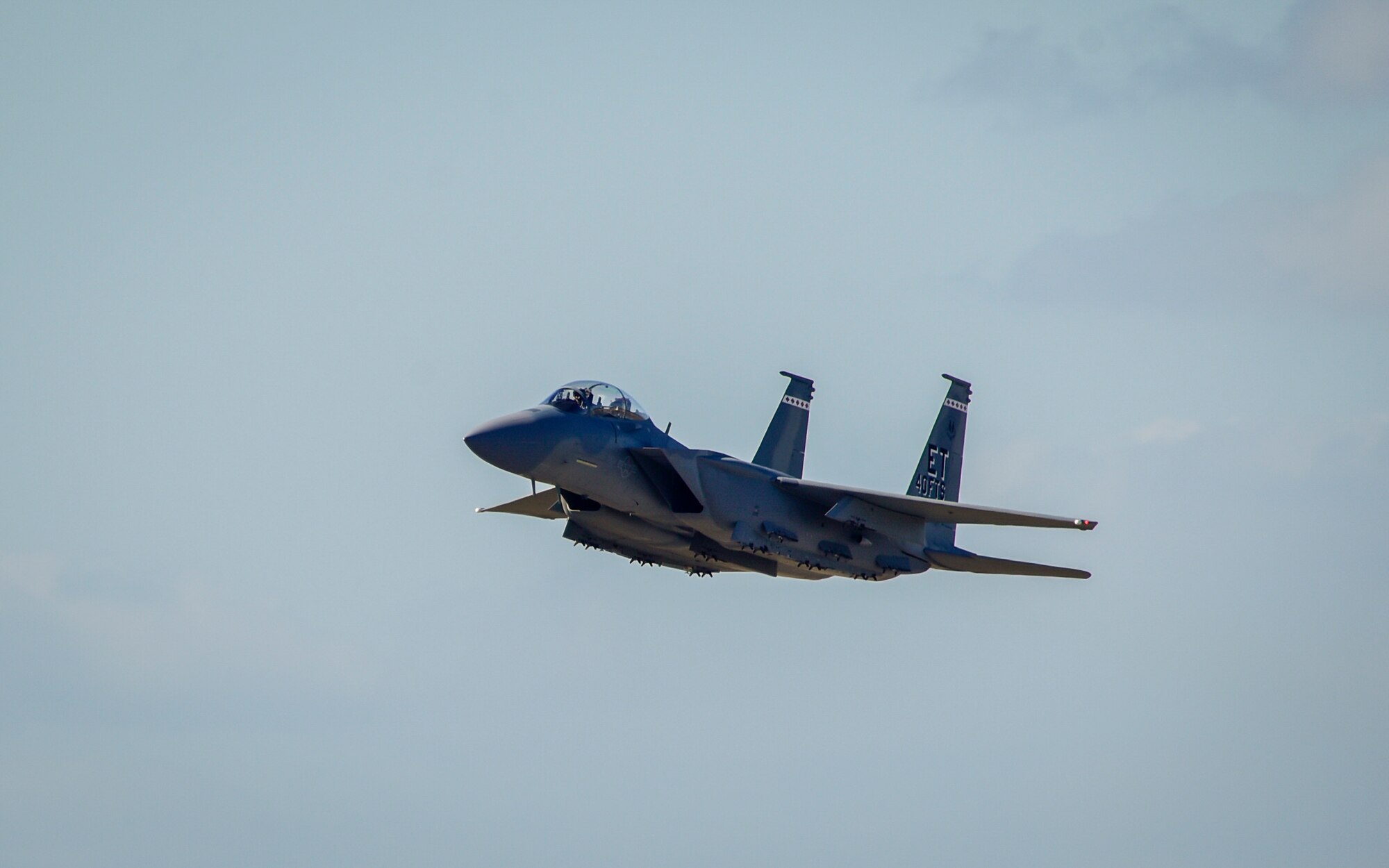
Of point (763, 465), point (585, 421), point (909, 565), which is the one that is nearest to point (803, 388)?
point (763, 465)

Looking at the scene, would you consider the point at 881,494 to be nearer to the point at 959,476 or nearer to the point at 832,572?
the point at 832,572

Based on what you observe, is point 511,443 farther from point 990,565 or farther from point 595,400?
point 990,565

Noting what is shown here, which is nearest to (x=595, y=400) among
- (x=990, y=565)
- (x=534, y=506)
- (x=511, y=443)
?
(x=511, y=443)

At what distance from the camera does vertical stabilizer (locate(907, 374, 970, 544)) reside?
119 feet

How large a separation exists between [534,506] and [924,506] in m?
7.96

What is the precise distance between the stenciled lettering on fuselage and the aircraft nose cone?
10.0m

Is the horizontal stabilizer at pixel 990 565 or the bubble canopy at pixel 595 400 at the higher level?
the bubble canopy at pixel 595 400

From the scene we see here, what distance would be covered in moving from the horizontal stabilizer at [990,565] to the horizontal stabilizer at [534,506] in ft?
24.1

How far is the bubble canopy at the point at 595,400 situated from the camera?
2995 cm

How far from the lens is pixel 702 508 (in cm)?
3050

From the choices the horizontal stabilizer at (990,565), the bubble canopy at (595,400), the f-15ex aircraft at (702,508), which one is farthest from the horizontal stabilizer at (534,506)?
the horizontal stabilizer at (990,565)

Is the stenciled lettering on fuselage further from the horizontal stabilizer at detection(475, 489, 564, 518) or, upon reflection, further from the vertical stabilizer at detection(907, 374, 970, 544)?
the horizontal stabilizer at detection(475, 489, 564, 518)

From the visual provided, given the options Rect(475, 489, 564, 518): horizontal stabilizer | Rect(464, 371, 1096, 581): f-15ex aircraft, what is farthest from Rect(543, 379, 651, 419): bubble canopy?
Rect(475, 489, 564, 518): horizontal stabilizer

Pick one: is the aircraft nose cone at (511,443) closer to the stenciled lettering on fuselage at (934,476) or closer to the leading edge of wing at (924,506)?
the leading edge of wing at (924,506)
